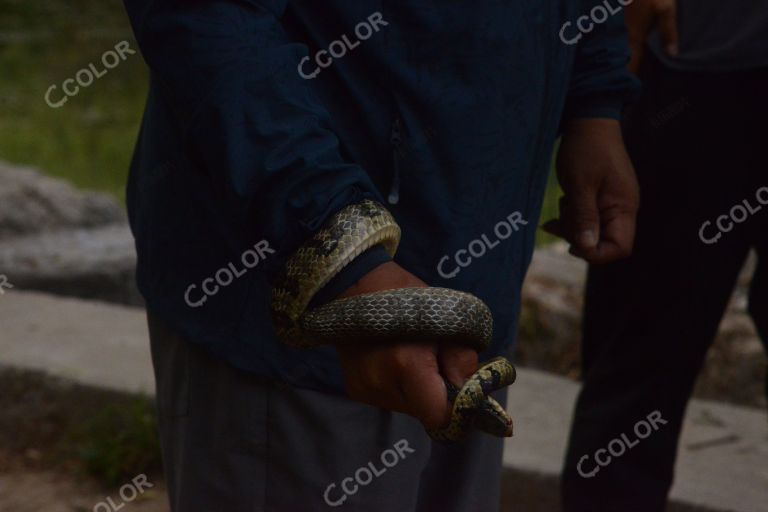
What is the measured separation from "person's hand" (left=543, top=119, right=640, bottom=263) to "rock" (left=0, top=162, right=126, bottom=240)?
3316 mm

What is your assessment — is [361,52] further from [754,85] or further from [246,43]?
[754,85]

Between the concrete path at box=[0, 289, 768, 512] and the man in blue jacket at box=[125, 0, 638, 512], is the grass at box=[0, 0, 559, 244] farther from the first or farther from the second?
the man in blue jacket at box=[125, 0, 638, 512]

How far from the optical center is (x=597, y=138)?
2.10m

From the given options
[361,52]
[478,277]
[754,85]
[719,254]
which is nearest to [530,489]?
[719,254]

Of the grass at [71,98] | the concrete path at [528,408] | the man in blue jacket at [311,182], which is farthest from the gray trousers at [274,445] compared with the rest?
the grass at [71,98]

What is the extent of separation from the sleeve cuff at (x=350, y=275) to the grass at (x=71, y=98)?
515cm

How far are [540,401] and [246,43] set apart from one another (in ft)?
7.93

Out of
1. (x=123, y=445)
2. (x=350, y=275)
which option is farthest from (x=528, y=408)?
(x=350, y=275)

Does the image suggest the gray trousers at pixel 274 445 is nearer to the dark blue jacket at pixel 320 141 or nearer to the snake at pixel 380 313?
the dark blue jacket at pixel 320 141

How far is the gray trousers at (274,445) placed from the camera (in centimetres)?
171

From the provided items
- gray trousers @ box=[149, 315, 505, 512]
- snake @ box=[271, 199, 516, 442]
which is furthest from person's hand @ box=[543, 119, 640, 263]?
snake @ box=[271, 199, 516, 442]

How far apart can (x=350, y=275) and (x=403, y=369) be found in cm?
13

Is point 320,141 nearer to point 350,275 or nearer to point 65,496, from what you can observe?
point 350,275

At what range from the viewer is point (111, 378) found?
3721mm
